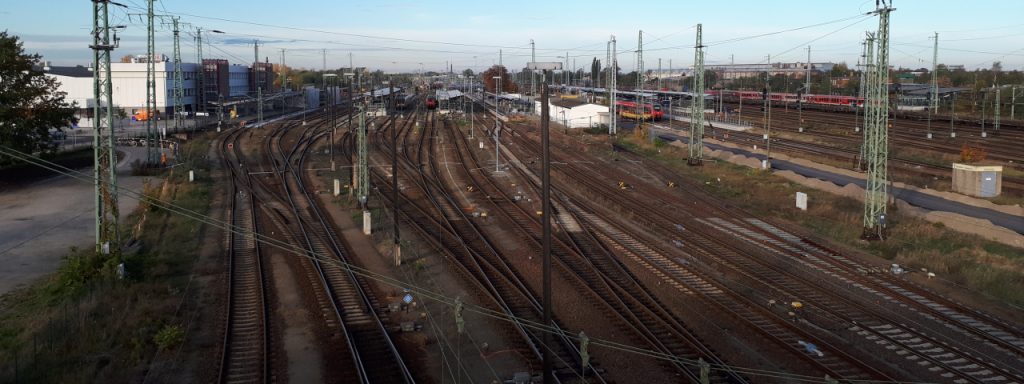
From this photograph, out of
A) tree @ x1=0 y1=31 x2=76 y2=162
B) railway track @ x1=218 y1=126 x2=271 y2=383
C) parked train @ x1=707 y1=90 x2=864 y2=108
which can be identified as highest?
parked train @ x1=707 y1=90 x2=864 y2=108

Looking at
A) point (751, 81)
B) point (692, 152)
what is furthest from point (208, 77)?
point (751, 81)

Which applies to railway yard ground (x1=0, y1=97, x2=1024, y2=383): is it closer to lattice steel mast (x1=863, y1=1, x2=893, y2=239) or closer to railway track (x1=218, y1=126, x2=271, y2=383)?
railway track (x1=218, y1=126, x2=271, y2=383)

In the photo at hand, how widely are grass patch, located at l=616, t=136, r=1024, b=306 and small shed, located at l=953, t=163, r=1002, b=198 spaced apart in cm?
390

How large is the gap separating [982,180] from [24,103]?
100ft

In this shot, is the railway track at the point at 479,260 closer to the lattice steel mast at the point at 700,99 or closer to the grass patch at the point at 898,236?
the grass patch at the point at 898,236

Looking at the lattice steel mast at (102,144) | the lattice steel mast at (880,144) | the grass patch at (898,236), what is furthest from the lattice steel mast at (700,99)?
the lattice steel mast at (102,144)

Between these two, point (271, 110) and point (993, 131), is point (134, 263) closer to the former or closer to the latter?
point (993, 131)

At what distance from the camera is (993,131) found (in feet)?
143

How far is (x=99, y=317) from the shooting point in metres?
12.3

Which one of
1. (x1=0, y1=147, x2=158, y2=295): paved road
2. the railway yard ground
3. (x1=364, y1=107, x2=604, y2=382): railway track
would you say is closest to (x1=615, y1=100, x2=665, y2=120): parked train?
(x1=364, y1=107, x2=604, y2=382): railway track

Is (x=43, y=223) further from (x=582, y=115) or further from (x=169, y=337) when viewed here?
(x=582, y=115)

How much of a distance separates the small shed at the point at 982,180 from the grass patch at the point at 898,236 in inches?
153

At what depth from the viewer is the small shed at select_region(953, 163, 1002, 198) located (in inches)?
909

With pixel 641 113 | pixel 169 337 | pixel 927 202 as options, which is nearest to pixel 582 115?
pixel 641 113
